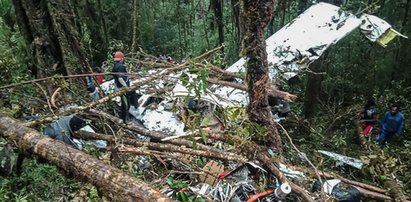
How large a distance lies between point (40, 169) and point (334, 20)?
577cm

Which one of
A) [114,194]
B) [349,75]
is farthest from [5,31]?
[349,75]

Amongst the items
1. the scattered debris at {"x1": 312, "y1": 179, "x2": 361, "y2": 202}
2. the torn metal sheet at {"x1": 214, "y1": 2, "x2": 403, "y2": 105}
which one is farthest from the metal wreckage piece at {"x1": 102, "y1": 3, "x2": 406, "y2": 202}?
the scattered debris at {"x1": 312, "y1": 179, "x2": 361, "y2": 202}

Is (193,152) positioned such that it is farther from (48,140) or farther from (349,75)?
(349,75)

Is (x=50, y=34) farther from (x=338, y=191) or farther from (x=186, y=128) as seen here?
(x=338, y=191)

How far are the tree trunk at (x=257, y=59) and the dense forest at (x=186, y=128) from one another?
0.01 m

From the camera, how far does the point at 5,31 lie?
7.90 meters

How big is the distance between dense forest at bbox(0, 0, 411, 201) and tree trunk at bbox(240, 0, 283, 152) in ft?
0.04

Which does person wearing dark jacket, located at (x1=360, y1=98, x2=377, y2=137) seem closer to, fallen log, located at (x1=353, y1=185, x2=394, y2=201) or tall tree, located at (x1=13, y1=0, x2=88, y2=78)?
fallen log, located at (x1=353, y1=185, x2=394, y2=201)

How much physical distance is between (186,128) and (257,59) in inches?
57.3

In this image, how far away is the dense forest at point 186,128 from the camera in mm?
3814

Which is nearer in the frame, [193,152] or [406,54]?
[193,152]

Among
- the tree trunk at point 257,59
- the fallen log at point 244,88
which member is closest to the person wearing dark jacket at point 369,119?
the fallen log at point 244,88

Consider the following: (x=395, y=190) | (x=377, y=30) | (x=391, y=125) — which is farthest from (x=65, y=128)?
(x=391, y=125)

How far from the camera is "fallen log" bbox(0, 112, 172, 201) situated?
3.15 metres
